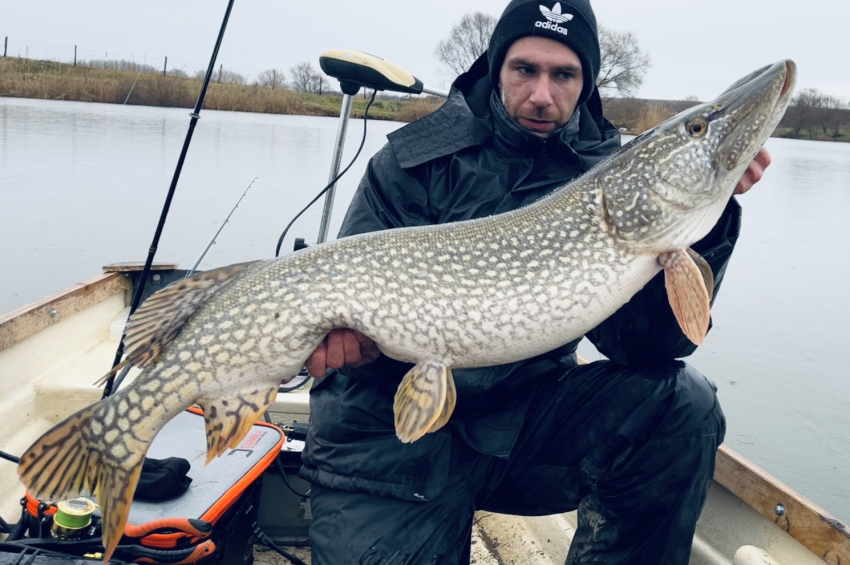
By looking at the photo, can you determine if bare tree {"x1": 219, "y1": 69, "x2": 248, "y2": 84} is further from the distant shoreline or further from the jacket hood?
the jacket hood

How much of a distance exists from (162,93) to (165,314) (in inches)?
365

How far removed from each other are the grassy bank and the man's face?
7.61 meters

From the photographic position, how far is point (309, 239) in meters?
6.59

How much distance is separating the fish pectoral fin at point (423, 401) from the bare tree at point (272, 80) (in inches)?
819

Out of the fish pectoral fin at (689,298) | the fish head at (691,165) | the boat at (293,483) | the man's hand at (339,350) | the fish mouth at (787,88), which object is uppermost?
the fish mouth at (787,88)

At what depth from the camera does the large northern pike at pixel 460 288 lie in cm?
166

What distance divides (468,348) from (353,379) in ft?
1.40

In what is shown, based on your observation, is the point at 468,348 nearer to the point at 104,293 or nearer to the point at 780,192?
the point at 104,293

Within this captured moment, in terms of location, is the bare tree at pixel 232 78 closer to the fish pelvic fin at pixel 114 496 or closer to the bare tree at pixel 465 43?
the bare tree at pixel 465 43

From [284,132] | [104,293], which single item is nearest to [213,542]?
[104,293]

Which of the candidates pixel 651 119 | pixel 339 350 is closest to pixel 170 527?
pixel 339 350

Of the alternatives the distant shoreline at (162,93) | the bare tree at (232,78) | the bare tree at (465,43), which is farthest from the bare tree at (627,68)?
the bare tree at (232,78)

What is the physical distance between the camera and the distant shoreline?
1054cm

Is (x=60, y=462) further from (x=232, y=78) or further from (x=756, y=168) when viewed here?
(x=232, y=78)
